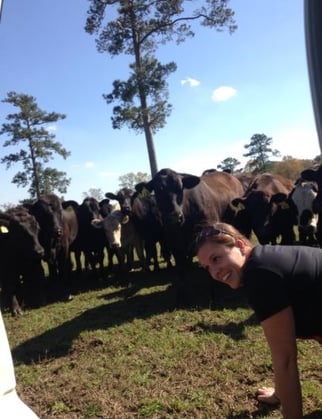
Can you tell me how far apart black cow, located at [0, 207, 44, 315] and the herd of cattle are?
0.06ft

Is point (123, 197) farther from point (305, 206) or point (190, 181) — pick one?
point (305, 206)

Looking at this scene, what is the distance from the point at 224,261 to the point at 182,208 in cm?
584

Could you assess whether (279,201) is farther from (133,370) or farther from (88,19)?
(88,19)

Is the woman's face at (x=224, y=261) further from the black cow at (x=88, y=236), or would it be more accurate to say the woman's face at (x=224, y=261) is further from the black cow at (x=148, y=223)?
the black cow at (x=88, y=236)

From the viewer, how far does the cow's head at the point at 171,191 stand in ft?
25.9

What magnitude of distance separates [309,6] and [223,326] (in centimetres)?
538

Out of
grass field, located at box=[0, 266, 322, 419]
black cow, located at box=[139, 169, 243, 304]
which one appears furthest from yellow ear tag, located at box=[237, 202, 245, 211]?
grass field, located at box=[0, 266, 322, 419]

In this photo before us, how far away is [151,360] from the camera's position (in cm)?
520

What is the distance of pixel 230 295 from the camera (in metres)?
7.56

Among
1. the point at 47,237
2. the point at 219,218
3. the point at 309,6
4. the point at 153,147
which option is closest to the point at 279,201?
the point at 219,218

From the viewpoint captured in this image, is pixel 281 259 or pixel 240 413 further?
pixel 240 413

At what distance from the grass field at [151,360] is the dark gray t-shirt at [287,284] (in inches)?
46.4

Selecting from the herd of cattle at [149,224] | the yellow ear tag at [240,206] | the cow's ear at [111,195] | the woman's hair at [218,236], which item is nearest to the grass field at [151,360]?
the herd of cattle at [149,224]

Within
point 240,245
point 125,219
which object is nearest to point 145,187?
point 125,219
